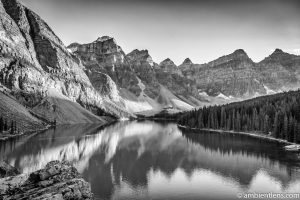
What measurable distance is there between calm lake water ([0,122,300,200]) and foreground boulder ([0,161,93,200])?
14.2 meters

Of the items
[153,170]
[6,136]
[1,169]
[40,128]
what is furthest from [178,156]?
[40,128]

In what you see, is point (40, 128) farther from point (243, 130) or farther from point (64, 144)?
point (243, 130)

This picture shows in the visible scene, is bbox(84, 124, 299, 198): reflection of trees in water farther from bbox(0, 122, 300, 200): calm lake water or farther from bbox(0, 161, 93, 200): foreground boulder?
bbox(0, 161, 93, 200): foreground boulder

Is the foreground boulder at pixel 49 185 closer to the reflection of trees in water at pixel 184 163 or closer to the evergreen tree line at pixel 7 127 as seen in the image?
the reflection of trees in water at pixel 184 163

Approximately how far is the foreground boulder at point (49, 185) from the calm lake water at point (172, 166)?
1425 centimetres

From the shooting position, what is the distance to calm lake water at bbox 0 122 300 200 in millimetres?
62600

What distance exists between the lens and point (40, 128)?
192 m

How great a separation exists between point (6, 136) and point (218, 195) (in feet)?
377

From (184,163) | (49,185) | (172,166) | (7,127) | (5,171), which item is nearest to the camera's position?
(49,185)

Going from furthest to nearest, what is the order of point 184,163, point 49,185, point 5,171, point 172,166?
point 184,163 → point 172,166 → point 5,171 → point 49,185

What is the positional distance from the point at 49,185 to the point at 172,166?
51.8m

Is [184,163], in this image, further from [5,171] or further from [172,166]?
[5,171]

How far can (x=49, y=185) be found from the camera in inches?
1598

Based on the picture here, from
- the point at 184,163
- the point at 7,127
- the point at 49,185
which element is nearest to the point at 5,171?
the point at 49,185
